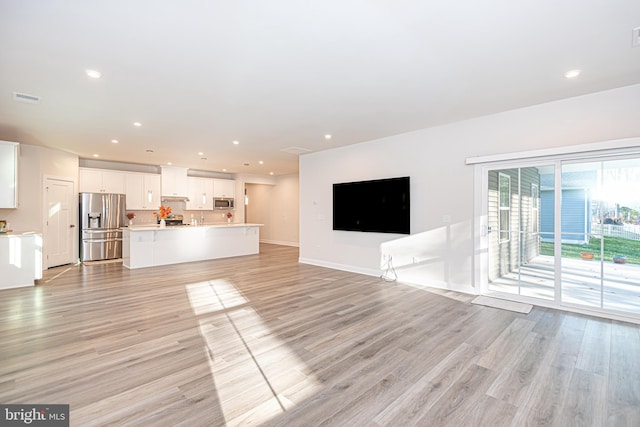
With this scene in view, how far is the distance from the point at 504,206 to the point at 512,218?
0.68ft

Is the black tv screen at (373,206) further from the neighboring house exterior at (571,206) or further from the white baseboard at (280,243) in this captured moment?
the white baseboard at (280,243)

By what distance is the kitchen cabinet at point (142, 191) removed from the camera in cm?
822

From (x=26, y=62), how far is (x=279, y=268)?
16.6 ft

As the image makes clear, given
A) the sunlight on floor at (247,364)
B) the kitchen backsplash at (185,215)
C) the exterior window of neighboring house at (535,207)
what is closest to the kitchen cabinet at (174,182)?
the kitchen backsplash at (185,215)

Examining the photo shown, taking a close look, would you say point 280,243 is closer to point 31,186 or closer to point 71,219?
point 71,219

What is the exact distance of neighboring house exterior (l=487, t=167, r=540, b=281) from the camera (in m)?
4.12

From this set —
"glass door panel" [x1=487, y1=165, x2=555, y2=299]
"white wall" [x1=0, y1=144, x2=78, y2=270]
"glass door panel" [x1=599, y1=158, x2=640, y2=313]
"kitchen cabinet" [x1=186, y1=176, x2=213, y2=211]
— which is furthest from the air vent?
"glass door panel" [x1=599, y1=158, x2=640, y2=313]

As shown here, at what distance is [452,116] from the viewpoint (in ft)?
14.5

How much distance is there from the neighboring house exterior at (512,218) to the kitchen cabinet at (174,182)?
8397mm

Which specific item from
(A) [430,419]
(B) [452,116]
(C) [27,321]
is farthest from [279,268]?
(A) [430,419]

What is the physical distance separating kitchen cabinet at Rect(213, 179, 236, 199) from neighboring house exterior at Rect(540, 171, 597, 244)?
892 centimetres

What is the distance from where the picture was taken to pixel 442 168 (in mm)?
4863

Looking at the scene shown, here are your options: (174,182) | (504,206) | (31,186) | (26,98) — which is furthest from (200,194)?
(504,206)

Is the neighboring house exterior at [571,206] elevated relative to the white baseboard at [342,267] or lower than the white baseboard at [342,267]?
elevated
